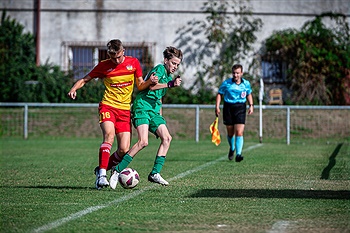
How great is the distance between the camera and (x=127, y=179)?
10.6 meters

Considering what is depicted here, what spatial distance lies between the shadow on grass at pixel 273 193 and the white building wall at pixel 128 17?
852 inches

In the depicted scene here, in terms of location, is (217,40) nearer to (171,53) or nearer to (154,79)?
(171,53)

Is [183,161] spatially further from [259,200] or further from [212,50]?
[212,50]

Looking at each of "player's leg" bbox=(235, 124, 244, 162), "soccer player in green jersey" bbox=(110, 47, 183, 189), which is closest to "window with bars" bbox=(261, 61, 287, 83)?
"player's leg" bbox=(235, 124, 244, 162)

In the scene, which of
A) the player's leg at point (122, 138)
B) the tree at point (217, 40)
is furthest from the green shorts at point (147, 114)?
the tree at point (217, 40)

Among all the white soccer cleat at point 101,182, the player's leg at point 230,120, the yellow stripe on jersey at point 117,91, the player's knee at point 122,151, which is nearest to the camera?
the white soccer cleat at point 101,182

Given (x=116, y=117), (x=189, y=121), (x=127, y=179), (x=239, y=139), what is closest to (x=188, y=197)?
(x=127, y=179)

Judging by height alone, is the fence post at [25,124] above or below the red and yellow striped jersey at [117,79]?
below

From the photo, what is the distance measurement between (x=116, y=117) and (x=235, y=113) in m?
6.60

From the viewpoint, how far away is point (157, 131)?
11.2 m

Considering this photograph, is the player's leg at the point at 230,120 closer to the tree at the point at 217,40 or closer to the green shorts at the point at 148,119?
the green shorts at the point at 148,119

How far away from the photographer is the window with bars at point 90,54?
31422mm

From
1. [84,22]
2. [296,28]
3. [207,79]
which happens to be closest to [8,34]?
[84,22]

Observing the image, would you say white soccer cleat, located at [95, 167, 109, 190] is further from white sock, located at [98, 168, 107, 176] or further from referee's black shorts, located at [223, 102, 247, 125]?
referee's black shorts, located at [223, 102, 247, 125]
